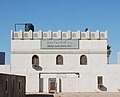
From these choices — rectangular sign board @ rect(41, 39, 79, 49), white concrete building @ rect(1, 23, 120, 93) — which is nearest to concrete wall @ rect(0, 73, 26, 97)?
white concrete building @ rect(1, 23, 120, 93)

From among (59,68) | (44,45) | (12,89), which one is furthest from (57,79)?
(12,89)

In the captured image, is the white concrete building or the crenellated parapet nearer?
the white concrete building

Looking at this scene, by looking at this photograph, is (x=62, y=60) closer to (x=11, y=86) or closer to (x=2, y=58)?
(x=2, y=58)

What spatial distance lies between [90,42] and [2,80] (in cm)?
2021

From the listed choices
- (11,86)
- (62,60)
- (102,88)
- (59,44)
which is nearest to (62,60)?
(62,60)

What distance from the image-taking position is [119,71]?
157 feet

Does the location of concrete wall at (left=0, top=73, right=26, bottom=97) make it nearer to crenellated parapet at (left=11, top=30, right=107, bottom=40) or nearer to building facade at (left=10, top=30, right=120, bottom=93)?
building facade at (left=10, top=30, right=120, bottom=93)

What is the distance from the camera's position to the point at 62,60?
1927 inches

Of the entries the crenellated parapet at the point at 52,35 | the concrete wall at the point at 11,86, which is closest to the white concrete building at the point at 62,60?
the crenellated parapet at the point at 52,35

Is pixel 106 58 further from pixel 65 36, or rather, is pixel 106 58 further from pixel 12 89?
pixel 12 89

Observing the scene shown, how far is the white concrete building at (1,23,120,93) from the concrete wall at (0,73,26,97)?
31.9ft

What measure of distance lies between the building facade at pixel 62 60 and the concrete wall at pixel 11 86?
9.71 m

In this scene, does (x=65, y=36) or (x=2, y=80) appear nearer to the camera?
(x=2, y=80)

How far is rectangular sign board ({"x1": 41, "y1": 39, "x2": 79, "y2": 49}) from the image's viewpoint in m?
49.0
